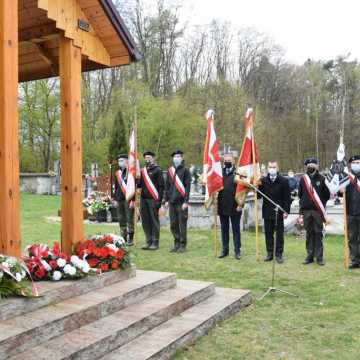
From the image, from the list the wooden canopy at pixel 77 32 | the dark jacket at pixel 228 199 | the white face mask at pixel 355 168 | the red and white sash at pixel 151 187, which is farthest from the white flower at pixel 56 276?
the white face mask at pixel 355 168

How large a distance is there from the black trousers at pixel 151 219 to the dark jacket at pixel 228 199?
1.59 meters

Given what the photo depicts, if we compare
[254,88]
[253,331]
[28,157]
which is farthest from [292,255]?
[254,88]

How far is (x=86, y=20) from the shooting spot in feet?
17.6

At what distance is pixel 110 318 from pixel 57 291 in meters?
0.54

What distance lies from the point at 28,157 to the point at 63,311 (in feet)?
101

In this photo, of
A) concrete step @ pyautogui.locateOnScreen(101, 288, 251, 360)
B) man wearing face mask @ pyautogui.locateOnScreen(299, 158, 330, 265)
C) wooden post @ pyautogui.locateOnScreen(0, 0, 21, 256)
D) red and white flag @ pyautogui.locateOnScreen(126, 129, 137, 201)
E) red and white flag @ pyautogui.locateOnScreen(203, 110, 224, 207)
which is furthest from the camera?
red and white flag @ pyautogui.locateOnScreen(126, 129, 137, 201)

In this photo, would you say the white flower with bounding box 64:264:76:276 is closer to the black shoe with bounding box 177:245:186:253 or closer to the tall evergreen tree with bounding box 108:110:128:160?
the black shoe with bounding box 177:245:186:253

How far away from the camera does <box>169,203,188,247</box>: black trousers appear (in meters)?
9.52

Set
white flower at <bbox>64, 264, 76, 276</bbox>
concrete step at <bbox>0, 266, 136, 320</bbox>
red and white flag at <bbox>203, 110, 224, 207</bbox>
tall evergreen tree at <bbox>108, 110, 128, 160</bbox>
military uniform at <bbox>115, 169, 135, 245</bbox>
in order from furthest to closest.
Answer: tall evergreen tree at <bbox>108, 110, 128, 160</bbox>, military uniform at <bbox>115, 169, 135, 245</bbox>, red and white flag at <bbox>203, 110, 224, 207</bbox>, white flower at <bbox>64, 264, 76, 276</bbox>, concrete step at <bbox>0, 266, 136, 320</bbox>

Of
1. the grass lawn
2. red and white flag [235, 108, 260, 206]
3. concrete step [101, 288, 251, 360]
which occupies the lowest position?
the grass lawn

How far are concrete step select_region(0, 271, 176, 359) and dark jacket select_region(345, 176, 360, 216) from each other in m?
4.11

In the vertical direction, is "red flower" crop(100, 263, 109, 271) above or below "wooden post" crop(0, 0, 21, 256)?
below

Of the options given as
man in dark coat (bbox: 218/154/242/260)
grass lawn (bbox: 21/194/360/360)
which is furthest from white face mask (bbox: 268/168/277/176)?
grass lawn (bbox: 21/194/360/360)

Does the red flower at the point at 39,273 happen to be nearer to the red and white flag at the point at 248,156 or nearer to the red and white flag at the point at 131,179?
the red and white flag at the point at 248,156
